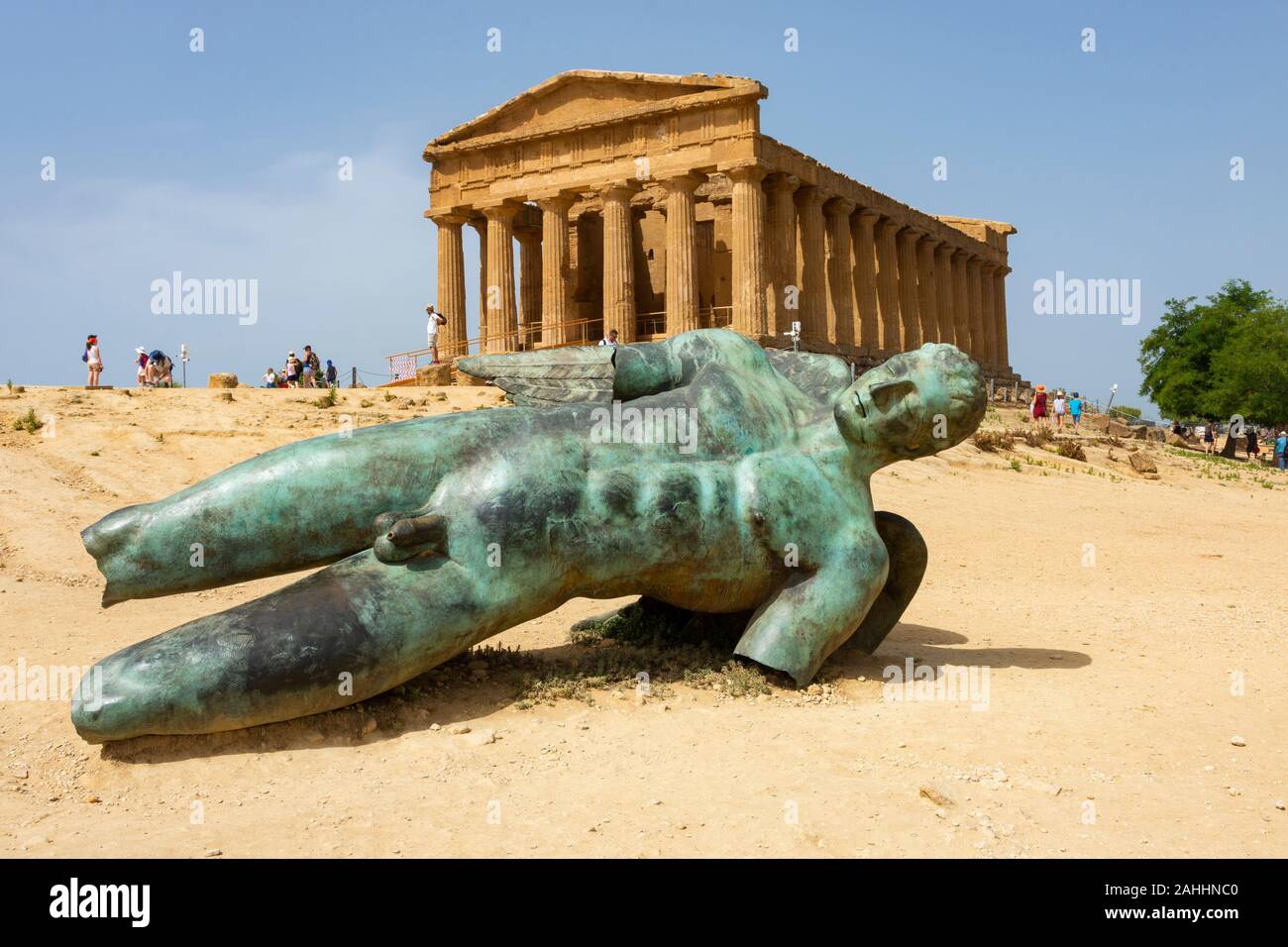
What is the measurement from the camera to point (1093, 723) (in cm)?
487

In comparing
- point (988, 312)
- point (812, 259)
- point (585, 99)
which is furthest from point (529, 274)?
point (988, 312)

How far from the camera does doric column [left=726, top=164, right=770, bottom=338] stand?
2875 cm

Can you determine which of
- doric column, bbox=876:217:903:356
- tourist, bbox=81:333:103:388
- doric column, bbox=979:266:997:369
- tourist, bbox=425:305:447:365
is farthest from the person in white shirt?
doric column, bbox=979:266:997:369

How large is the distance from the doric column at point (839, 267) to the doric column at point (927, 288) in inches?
301

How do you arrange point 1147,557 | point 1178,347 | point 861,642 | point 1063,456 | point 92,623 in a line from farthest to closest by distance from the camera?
point 1178,347 < point 1063,456 < point 1147,557 < point 92,623 < point 861,642

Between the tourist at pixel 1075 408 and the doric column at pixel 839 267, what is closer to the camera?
the tourist at pixel 1075 408

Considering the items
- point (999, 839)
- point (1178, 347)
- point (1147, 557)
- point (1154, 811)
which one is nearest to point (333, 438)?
point (999, 839)

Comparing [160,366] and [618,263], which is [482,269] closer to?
[618,263]

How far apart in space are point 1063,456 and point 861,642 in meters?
17.4

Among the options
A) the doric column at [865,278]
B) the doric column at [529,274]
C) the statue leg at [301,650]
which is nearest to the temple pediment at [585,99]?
the doric column at [529,274]

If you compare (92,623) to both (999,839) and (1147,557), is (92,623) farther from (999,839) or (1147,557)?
(1147,557)

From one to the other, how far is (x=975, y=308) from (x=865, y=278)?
13.1m

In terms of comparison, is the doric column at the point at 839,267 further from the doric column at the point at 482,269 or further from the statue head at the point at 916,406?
the statue head at the point at 916,406

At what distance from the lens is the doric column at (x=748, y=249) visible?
94.3ft
